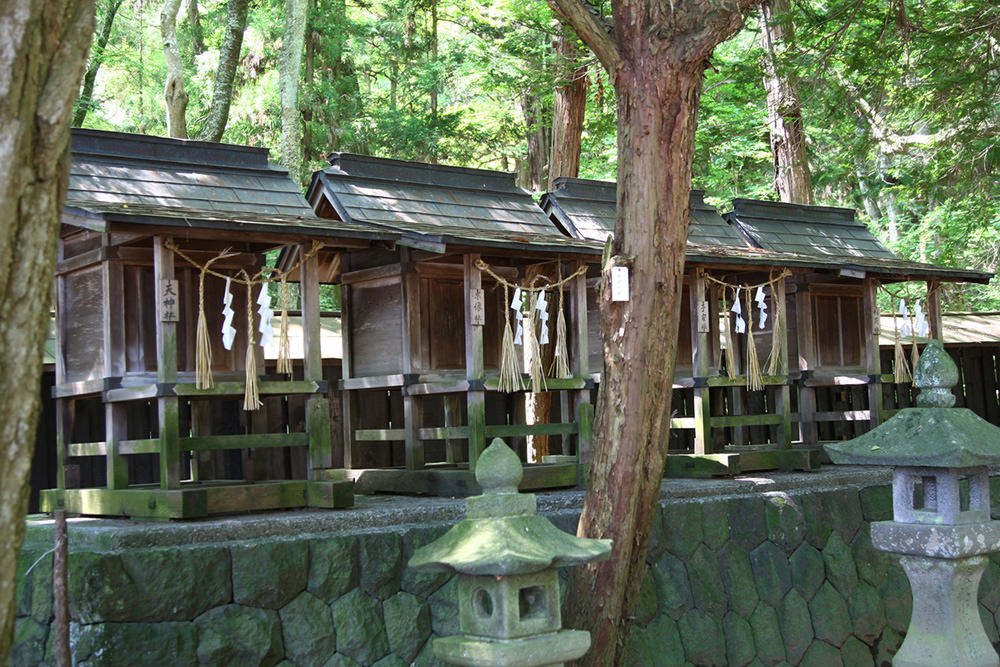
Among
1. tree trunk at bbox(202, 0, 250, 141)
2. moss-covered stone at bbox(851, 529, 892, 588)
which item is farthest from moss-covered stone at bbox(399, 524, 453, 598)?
tree trunk at bbox(202, 0, 250, 141)

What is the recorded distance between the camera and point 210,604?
6273 millimetres

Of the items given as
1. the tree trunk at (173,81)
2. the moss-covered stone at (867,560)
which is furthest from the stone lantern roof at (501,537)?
the tree trunk at (173,81)

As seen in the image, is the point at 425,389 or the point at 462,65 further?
the point at 462,65

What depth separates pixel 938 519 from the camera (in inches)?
267

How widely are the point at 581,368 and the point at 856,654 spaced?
3743mm

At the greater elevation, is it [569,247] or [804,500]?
[569,247]

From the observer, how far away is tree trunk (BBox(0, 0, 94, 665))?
276 cm

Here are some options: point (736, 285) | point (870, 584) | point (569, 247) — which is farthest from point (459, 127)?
point (870, 584)

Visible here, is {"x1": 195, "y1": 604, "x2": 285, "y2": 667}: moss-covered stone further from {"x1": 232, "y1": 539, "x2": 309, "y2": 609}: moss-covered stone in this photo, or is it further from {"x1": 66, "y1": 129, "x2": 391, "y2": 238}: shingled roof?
{"x1": 66, "y1": 129, "x2": 391, "y2": 238}: shingled roof

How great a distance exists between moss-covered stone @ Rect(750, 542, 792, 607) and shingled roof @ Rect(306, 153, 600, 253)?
3.18m

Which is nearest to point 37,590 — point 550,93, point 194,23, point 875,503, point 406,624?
point 406,624

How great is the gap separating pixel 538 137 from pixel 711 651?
11017mm

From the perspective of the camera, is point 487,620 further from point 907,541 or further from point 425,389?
point 425,389

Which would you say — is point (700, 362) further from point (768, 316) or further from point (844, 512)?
point (768, 316)
